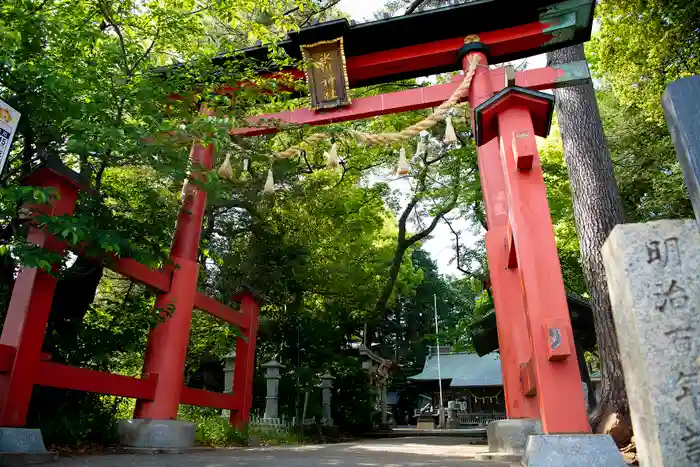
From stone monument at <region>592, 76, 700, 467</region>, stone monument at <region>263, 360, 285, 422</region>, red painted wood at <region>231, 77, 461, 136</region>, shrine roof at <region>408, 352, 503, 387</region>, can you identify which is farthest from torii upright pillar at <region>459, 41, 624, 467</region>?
shrine roof at <region>408, 352, 503, 387</region>

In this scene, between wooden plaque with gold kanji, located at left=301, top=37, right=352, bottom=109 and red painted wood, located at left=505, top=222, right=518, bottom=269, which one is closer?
red painted wood, located at left=505, top=222, right=518, bottom=269

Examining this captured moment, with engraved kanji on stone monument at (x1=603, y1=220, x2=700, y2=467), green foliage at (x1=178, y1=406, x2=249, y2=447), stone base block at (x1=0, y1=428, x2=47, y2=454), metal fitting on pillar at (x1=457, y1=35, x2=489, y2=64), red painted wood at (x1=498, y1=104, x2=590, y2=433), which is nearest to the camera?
engraved kanji on stone monument at (x1=603, y1=220, x2=700, y2=467)

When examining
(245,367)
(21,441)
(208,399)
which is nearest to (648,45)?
(245,367)

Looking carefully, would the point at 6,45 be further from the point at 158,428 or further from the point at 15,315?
the point at 158,428

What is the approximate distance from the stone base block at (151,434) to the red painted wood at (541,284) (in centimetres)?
443

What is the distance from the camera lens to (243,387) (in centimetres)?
856

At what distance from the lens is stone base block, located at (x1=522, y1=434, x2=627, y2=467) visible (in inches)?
132

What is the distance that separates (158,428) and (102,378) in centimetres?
98

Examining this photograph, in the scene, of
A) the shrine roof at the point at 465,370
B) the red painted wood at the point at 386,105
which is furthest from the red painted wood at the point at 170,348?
the shrine roof at the point at 465,370

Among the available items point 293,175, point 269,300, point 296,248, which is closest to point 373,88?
point 293,175

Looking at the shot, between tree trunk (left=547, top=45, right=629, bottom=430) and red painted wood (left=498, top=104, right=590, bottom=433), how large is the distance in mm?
2931

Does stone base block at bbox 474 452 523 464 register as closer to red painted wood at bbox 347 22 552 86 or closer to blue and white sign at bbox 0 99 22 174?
blue and white sign at bbox 0 99 22 174

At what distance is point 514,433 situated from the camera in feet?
16.7

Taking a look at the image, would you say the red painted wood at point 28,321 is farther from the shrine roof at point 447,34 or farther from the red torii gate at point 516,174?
the shrine roof at point 447,34
